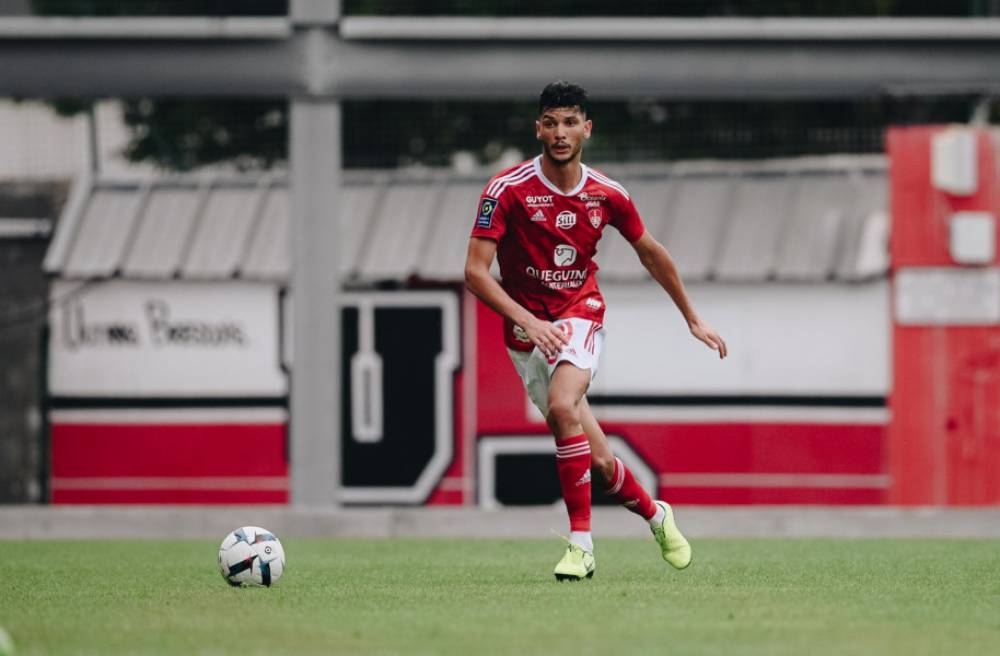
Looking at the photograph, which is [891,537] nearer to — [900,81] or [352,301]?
[900,81]

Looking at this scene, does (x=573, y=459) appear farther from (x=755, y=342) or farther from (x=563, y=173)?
(x=755, y=342)

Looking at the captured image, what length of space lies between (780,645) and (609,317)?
12714 millimetres

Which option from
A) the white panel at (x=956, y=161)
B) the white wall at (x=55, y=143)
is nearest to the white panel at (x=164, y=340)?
the white wall at (x=55, y=143)

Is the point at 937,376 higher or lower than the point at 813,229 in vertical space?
lower

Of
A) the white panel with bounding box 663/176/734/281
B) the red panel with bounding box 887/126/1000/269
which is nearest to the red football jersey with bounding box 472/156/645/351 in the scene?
the red panel with bounding box 887/126/1000/269

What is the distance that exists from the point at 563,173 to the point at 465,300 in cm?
1051

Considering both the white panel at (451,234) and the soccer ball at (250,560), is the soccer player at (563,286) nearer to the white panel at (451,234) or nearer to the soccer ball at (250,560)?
the soccer ball at (250,560)

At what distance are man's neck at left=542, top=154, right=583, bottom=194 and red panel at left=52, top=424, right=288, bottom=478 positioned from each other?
10666mm

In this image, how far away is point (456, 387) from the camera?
1834cm

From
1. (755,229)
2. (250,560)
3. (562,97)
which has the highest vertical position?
(562,97)

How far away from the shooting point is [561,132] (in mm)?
7805

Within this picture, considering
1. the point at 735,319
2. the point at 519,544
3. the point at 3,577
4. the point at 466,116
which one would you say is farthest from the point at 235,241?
the point at 3,577

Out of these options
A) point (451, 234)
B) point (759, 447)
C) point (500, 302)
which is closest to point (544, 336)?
point (500, 302)

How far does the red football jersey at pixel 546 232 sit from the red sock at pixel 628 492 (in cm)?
65
